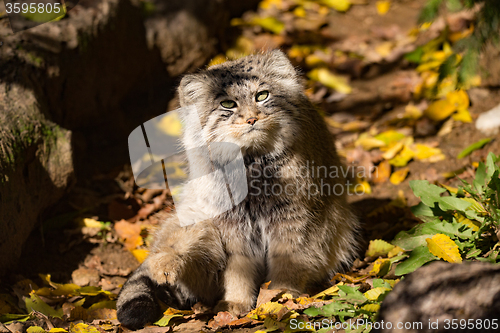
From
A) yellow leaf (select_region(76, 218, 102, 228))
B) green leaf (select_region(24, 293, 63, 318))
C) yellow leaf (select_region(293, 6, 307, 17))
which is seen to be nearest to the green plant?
green leaf (select_region(24, 293, 63, 318))

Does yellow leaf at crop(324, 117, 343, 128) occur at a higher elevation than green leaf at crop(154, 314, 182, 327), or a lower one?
higher

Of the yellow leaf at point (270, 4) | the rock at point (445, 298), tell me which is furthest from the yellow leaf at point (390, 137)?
the yellow leaf at point (270, 4)

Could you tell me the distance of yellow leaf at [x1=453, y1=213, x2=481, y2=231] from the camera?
2928 mm

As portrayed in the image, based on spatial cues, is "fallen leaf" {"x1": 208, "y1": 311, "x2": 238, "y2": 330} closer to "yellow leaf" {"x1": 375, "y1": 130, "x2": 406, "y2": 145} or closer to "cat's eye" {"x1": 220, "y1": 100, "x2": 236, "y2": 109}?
"cat's eye" {"x1": 220, "y1": 100, "x2": 236, "y2": 109}

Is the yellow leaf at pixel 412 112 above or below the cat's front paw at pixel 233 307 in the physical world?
above

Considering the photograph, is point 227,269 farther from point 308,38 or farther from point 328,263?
point 308,38

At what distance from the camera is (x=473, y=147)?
4.27 metres

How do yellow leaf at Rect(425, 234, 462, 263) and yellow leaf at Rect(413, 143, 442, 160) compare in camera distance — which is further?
yellow leaf at Rect(413, 143, 442, 160)

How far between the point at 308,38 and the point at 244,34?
1030 mm

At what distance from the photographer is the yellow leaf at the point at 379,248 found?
344 centimetres

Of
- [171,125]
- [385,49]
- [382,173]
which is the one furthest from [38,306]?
[385,49]

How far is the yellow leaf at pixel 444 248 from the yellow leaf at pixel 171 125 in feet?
6.42

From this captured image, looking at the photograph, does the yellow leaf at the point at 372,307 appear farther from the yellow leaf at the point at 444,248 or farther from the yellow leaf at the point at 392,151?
the yellow leaf at the point at 392,151

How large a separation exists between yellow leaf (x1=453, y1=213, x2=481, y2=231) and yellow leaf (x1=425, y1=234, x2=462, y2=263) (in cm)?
26
